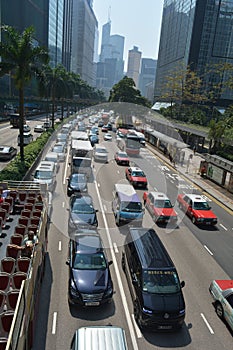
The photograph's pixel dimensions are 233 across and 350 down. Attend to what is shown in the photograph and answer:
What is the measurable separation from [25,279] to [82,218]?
8.56 m

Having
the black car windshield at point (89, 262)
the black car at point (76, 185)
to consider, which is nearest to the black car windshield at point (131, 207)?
the black car at point (76, 185)

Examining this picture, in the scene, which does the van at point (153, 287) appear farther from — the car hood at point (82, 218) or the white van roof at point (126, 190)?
the white van roof at point (126, 190)

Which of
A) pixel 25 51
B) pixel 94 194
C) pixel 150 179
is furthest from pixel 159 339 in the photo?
pixel 25 51

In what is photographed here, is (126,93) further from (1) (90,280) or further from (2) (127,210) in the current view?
(1) (90,280)

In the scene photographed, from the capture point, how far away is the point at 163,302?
11.1 meters

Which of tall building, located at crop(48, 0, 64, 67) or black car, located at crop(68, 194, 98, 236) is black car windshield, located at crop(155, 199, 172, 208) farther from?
tall building, located at crop(48, 0, 64, 67)

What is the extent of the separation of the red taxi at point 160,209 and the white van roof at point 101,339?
12158mm

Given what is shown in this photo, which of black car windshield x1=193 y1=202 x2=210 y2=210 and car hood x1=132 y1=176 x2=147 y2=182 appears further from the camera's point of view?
car hood x1=132 y1=176 x2=147 y2=182

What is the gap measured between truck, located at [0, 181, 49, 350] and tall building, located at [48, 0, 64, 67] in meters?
135

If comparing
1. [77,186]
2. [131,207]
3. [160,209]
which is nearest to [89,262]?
[131,207]

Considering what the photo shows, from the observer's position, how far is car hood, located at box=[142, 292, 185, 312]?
10930 mm

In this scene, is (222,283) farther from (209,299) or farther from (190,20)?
(190,20)

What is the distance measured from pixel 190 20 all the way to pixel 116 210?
105191 mm

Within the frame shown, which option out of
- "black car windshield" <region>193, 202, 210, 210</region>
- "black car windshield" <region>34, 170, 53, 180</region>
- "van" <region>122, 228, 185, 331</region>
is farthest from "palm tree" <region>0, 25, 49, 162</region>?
"van" <region>122, 228, 185, 331</region>
